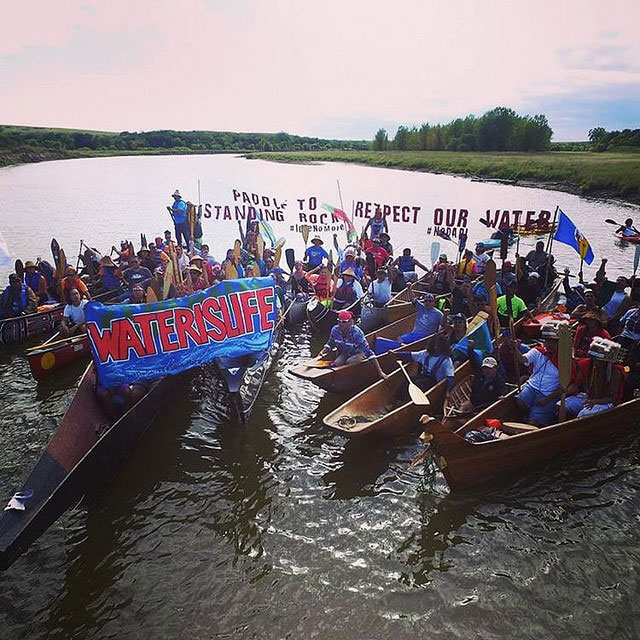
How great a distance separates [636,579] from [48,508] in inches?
281

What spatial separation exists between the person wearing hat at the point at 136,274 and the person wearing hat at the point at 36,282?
2.12 metres

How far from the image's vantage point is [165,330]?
7828mm

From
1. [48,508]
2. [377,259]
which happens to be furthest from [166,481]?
[377,259]

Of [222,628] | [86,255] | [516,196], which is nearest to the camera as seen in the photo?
[222,628]

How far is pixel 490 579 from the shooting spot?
244 inches

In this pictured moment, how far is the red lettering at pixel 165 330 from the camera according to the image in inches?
307

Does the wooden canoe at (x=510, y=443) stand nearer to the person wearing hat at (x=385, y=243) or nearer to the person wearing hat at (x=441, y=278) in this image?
the person wearing hat at (x=441, y=278)

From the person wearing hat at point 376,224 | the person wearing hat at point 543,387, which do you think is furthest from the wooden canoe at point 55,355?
the person wearing hat at point 376,224

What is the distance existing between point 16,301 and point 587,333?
530 inches

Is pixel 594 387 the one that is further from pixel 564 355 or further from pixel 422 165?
pixel 422 165

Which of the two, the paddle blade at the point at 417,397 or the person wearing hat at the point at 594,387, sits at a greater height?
the paddle blade at the point at 417,397

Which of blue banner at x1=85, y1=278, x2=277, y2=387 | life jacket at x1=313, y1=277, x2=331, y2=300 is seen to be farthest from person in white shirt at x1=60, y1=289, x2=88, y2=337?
life jacket at x1=313, y1=277, x2=331, y2=300

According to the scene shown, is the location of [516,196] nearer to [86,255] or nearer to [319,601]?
[86,255]

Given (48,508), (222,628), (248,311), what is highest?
(248,311)
